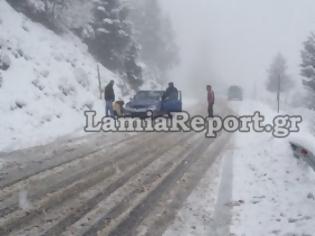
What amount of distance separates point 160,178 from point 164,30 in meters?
57.4

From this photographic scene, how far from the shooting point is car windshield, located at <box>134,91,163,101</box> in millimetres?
22969

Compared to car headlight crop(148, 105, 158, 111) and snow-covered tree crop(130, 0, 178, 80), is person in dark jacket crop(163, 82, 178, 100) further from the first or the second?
snow-covered tree crop(130, 0, 178, 80)

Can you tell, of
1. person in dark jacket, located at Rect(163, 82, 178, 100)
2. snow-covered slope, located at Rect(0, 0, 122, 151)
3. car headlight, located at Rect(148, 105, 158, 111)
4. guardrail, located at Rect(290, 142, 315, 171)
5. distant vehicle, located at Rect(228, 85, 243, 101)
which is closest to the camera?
guardrail, located at Rect(290, 142, 315, 171)

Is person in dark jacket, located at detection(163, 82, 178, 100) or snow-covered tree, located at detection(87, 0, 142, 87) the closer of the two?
person in dark jacket, located at detection(163, 82, 178, 100)

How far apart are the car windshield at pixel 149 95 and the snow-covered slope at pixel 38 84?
2.28m

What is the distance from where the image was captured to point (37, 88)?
19750mm

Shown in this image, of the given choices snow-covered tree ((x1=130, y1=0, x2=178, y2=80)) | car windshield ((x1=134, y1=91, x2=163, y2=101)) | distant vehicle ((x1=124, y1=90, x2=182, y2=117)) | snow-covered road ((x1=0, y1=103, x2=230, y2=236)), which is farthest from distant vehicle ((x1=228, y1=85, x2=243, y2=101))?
snow-covered road ((x1=0, y1=103, x2=230, y2=236))

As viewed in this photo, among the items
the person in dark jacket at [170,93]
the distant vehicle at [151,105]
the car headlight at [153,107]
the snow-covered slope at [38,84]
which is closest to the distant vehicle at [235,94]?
the snow-covered slope at [38,84]

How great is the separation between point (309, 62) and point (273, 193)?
39.1 meters

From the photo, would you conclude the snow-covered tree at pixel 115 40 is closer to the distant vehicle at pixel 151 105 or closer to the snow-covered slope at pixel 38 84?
the snow-covered slope at pixel 38 84

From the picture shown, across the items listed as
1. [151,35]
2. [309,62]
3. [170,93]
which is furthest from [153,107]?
[151,35]

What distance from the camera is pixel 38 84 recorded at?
20062 millimetres

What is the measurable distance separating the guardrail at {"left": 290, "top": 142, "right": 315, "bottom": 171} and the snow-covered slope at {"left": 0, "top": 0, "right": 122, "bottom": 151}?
26.0 feet

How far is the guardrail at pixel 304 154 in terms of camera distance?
857 cm
